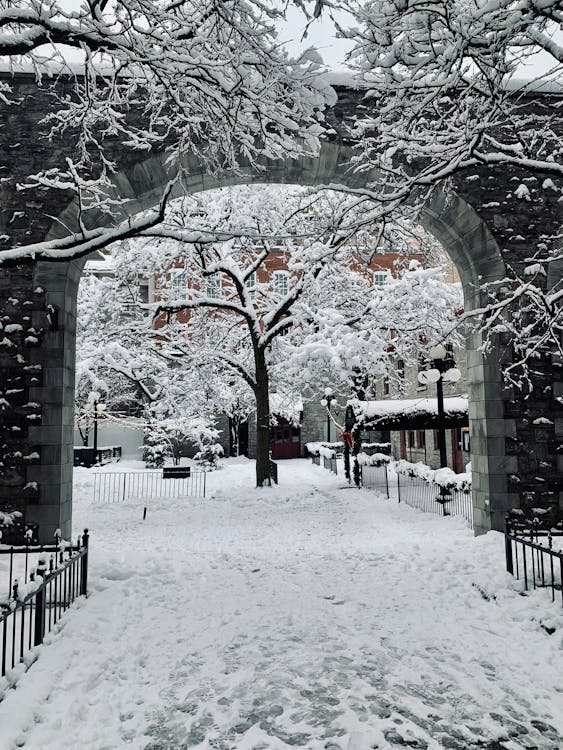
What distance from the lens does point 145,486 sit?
23.6 metres

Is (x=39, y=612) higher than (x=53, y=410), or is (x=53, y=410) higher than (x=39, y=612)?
(x=53, y=410)

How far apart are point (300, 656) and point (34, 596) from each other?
3.58m

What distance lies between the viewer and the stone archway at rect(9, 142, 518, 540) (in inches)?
378

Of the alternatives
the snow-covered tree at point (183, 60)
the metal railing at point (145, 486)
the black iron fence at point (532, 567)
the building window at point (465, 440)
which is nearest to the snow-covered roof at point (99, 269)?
the metal railing at point (145, 486)

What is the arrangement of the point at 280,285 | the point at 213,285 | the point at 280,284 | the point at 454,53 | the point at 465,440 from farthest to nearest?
1. the point at 280,284
2. the point at 280,285
3. the point at 465,440
4. the point at 213,285
5. the point at 454,53

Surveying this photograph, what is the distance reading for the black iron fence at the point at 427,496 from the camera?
45.9ft

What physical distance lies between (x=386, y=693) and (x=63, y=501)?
6.83 m

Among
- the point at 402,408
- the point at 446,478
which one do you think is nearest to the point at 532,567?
the point at 446,478

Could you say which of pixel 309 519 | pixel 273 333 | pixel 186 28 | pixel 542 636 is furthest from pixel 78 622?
pixel 273 333

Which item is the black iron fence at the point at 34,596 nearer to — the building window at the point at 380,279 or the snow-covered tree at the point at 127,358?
the snow-covered tree at the point at 127,358

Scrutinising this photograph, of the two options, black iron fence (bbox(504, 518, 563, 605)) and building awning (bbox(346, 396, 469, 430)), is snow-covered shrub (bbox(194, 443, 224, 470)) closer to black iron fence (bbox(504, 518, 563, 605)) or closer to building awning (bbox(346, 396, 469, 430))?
building awning (bbox(346, 396, 469, 430))

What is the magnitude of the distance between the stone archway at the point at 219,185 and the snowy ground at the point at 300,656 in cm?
115

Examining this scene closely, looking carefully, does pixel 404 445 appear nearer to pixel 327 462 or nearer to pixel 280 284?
pixel 327 462

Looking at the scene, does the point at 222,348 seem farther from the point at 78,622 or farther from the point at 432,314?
the point at 78,622
